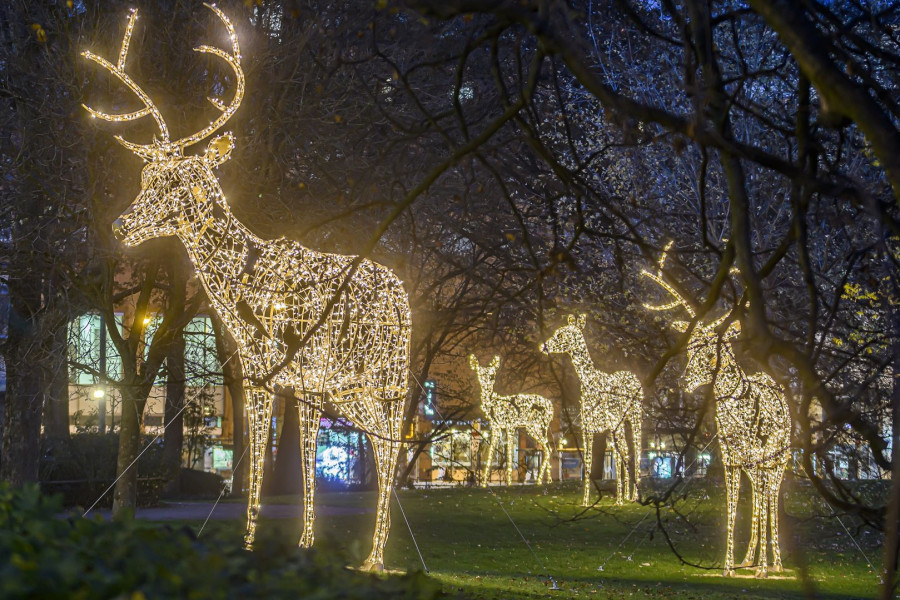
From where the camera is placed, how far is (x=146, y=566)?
2.41 meters

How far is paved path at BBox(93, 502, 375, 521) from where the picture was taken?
14.3 metres

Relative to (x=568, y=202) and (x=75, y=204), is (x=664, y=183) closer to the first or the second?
(x=568, y=202)

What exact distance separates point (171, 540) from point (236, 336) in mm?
5652

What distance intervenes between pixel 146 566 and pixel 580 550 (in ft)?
38.1

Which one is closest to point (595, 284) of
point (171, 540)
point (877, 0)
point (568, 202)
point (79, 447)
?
point (568, 202)

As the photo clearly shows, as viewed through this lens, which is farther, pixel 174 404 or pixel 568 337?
pixel 174 404

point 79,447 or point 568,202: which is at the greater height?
point 568,202

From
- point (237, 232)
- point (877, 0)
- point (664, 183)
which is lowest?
point (237, 232)

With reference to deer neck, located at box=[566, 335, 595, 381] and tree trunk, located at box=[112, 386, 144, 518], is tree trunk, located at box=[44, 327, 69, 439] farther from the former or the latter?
deer neck, located at box=[566, 335, 595, 381]

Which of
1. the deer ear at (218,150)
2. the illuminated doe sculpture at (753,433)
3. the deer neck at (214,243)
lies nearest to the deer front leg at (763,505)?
the illuminated doe sculpture at (753,433)

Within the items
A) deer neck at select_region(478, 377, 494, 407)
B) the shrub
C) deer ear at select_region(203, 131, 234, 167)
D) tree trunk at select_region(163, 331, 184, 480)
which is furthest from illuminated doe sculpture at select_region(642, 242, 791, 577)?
deer neck at select_region(478, 377, 494, 407)

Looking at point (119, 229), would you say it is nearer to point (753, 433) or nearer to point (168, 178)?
A: point (168, 178)

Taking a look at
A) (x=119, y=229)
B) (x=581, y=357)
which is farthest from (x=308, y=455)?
(x=581, y=357)

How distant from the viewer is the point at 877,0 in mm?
13070
